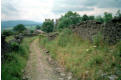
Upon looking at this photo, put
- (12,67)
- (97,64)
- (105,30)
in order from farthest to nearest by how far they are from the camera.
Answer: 1. (105,30)
2. (97,64)
3. (12,67)

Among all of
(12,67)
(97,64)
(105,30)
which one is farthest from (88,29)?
(12,67)

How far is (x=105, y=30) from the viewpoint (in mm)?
7703

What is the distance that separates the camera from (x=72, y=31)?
1173 cm

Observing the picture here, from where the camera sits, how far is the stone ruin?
715cm

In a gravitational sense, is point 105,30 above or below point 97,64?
above

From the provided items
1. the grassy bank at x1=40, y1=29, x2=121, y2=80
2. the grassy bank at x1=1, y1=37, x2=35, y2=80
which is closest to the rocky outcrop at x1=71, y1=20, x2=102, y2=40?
the grassy bank at x1=40, y1=29, x2=121, y2=80

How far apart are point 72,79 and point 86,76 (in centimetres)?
66

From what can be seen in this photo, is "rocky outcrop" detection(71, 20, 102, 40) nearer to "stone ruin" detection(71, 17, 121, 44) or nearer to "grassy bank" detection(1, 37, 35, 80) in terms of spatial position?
"stone ruin" detection(71, 17, 121, 44)

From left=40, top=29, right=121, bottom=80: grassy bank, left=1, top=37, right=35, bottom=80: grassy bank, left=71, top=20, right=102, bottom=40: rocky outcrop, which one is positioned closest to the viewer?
left=1, top=37, right=35, bottom=80: grassy bank

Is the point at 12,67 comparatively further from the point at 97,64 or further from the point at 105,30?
the point at 105,30

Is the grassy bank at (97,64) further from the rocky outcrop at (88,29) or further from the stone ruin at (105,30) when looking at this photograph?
the rocky outcrop at (88,29)

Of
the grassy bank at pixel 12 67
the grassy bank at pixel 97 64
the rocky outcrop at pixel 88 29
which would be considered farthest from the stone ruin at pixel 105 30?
the grassy bank at pixel 12 67

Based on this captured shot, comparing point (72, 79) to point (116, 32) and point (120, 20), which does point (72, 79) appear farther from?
point (120, 20)

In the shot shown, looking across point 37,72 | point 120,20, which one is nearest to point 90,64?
point 37,72
